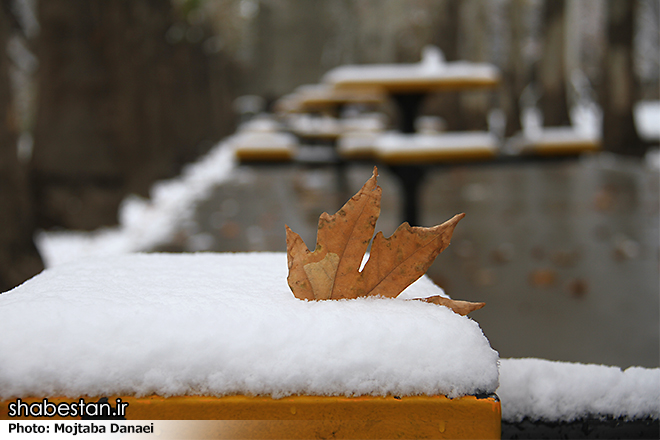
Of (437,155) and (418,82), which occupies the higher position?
(418,82)

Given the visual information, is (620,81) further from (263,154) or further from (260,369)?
(260,369)

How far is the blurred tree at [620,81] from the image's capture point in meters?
12.3

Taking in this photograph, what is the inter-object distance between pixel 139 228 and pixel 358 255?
6073 mm

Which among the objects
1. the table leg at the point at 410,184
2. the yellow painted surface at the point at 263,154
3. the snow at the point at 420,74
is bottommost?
the table leg at the point at 410,184

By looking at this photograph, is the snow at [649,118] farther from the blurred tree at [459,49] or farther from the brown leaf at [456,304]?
the brown leaf at [456,304]

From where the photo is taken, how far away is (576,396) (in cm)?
108

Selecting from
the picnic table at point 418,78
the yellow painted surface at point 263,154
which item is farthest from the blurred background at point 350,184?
the picnic table at point 418,78

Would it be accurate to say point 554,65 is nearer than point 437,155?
No

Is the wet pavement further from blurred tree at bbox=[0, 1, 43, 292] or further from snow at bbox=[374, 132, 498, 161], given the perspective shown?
blurred tree at bbox=[0, 1, 43, 292]

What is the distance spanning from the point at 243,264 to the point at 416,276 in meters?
0.42

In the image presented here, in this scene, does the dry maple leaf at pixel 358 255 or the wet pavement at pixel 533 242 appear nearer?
the dry maple leaf at pixel 358 255

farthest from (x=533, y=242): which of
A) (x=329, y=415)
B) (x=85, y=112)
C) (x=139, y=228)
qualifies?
(x=329, y=415)

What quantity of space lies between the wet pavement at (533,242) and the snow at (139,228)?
309 millimetres

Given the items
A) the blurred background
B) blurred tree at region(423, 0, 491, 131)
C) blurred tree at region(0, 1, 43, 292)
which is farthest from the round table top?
blurred tree at region(423, 0, 491, 131)
